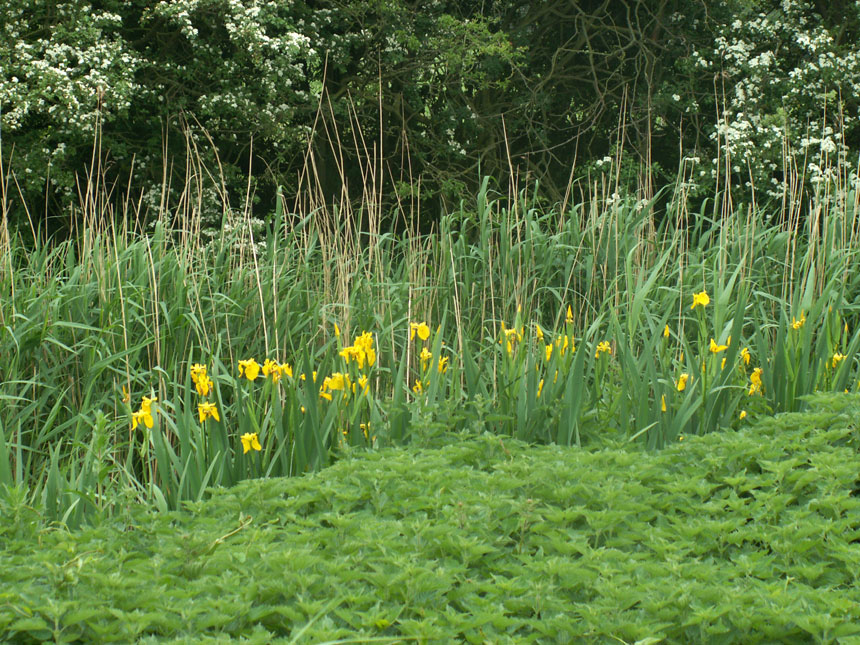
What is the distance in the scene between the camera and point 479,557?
5.83 ft

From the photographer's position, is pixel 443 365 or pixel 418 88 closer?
pixel 443 365

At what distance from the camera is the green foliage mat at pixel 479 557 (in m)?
1.52

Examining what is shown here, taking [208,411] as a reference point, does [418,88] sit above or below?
above

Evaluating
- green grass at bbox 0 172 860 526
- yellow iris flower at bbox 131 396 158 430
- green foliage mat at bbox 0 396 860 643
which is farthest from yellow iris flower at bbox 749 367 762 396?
yellow iris flower at bbox 131 396 158 430

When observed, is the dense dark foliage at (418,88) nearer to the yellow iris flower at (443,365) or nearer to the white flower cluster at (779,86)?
the white flower cluster at (779,86)

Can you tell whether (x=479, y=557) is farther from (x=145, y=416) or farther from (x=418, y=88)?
(x=418, y=88)

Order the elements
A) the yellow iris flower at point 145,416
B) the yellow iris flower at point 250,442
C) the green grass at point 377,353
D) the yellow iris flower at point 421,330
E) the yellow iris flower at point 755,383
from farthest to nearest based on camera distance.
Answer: the yellow iris flower at point 755,383 → the yellow iris flower at point 421,330 → the green grass at point 377,353 → the yellow iris flower at point 250,442 → the yellow iris flower at point 145,416

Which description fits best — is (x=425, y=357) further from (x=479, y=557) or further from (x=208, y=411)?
(x=479, y=557)

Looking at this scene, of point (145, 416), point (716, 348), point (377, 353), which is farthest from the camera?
point (377, 353)

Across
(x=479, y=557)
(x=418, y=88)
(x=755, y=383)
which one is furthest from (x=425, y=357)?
(x=418, y=88)

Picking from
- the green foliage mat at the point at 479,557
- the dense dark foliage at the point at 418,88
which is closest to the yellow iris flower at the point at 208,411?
the green foliage mat at the point at 479,557

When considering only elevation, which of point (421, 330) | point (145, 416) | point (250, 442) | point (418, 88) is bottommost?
point (250, 442)

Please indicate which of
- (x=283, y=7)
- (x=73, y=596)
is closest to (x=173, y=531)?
(x=73, y=596)

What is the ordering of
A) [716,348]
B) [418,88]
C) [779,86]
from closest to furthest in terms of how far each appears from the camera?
1. [716,348]
2. [779,86]
3. [418,88]
